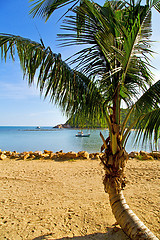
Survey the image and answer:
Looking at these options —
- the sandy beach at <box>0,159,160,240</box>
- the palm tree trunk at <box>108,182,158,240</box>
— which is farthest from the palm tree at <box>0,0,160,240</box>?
the sandy beach at <box>0,159,160,240</box>

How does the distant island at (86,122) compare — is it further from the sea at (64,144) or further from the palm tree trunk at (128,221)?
the palm tree trunk at (128,221)

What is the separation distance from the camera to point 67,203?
3.95 m

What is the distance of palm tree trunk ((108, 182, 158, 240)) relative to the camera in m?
2.29

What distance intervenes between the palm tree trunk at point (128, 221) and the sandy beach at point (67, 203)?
391 mm

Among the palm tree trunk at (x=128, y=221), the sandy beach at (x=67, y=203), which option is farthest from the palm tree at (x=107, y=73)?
the sandy beach at (x=67, y=203)

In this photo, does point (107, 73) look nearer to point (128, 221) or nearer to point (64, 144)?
point (128, 221)

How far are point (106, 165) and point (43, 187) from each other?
3.06 meters

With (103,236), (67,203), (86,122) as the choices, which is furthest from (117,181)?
(67,203)

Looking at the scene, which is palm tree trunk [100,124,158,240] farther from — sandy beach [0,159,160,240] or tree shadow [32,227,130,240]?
sandy beach [0,159,160,240]

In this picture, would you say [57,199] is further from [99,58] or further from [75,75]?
[99,58]

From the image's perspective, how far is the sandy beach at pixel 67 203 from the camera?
9.46ft

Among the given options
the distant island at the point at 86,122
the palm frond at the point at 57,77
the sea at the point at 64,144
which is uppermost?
the palm frond at the point at 57,77

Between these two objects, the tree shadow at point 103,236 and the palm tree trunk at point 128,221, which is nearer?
the palm tree trunk at point 128,221

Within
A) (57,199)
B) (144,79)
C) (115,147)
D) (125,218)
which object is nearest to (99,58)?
(144,79)
